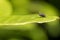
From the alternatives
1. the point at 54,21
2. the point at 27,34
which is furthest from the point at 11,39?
the point at 54,21

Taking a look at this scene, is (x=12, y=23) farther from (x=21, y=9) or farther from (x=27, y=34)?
(x=21, y=9)

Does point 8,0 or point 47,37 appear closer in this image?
point 47,37

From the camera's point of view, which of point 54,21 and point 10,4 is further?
point 10,4

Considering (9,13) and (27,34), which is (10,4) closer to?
(9,13)

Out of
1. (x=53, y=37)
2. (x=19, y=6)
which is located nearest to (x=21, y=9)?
(x=19, y=6)

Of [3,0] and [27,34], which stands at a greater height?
[3,0]

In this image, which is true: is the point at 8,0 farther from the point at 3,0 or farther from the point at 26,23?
the point at 26,23

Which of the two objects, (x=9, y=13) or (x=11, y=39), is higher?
(x=9, y=13)
